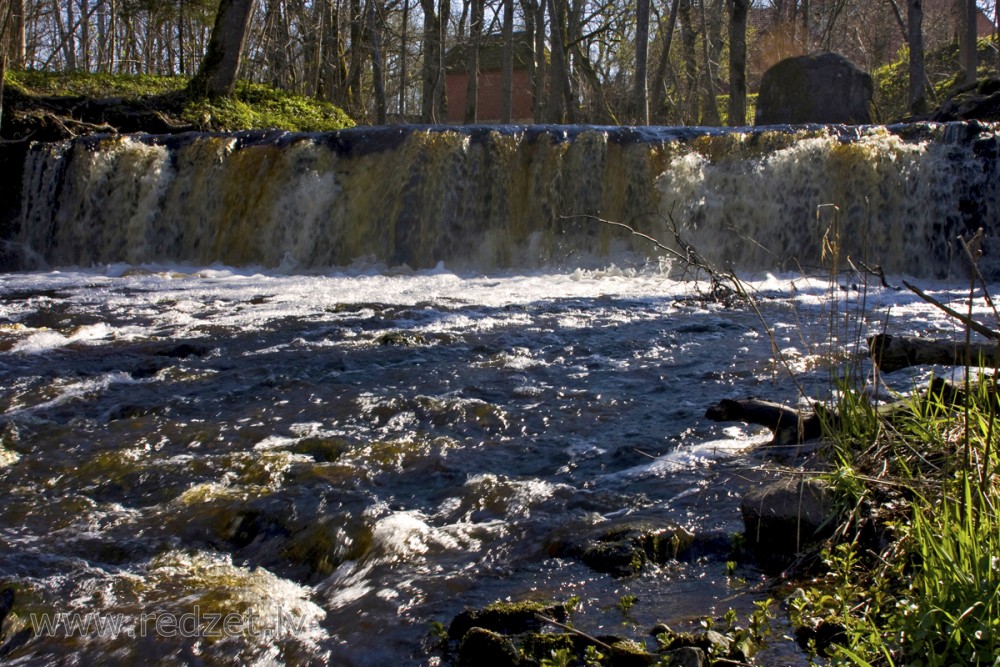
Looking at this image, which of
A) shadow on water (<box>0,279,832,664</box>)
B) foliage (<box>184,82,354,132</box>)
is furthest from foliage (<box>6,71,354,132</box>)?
shadow on water (<box>0,279,832,664</box>)

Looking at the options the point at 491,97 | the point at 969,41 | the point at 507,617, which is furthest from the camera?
the point at 491,97

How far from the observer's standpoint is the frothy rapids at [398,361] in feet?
10.4

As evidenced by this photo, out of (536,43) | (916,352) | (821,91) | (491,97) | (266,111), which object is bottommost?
(916,352)

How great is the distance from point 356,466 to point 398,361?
2.30m

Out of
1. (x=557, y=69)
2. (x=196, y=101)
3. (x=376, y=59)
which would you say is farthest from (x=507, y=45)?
(x=196, y=101)

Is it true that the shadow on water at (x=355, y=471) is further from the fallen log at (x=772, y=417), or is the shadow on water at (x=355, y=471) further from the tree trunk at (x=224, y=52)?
the tree trunk at (x=224, y=52)

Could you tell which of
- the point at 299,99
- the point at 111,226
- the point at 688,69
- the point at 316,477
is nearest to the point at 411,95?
the point at 688,69

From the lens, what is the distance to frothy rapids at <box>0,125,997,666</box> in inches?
125

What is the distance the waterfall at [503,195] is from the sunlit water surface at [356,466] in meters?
3.89

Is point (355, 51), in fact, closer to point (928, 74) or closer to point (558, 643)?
point (928, 74)

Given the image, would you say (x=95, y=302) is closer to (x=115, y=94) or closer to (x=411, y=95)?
(x=115, y=94)

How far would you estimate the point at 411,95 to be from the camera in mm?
43938

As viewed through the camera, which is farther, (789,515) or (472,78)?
(472,78)

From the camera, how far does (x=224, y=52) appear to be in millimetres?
17578
